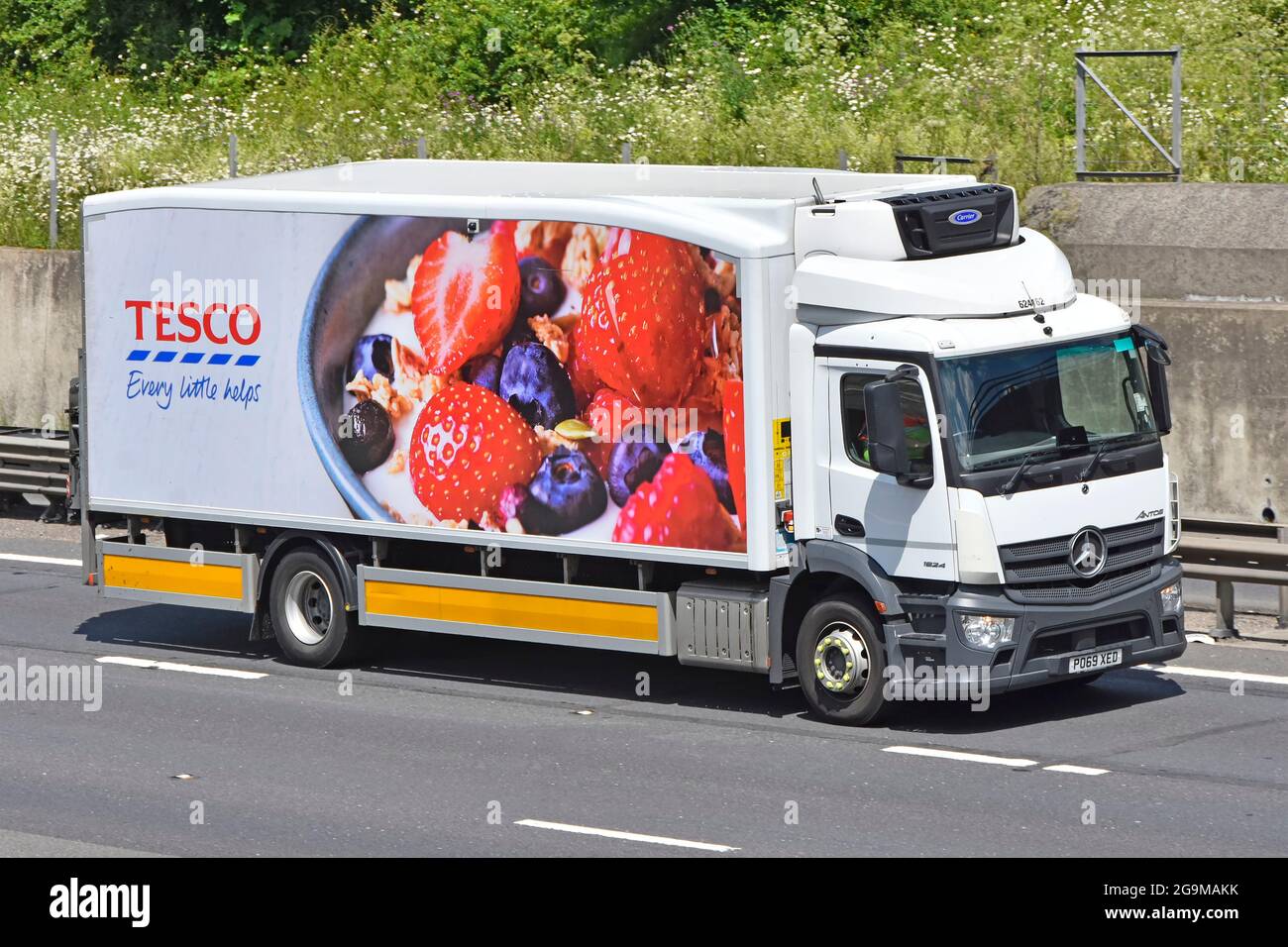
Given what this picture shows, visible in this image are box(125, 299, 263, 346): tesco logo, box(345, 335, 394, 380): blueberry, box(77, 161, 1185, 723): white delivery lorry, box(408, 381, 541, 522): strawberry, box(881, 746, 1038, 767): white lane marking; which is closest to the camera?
box(881, 746, 1038, 767): white lane marking

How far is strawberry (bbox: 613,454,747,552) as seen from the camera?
1295 centimetres

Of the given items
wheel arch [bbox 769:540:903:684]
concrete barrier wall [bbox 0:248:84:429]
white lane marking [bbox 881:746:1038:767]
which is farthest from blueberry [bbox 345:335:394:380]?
concrete barrier wall [bbox 0:248:84:429]

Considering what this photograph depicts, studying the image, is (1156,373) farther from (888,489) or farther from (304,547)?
(304,547)

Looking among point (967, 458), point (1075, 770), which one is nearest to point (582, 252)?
point (967, 458)

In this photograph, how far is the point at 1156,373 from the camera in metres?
13.2

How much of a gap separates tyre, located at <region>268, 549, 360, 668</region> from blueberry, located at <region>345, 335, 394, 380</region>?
149cm

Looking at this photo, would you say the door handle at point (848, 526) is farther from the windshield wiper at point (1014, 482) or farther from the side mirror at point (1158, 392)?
the side mirror at point (1158, 392)

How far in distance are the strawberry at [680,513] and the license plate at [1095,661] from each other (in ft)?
6.82

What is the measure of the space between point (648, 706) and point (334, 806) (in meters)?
2.97

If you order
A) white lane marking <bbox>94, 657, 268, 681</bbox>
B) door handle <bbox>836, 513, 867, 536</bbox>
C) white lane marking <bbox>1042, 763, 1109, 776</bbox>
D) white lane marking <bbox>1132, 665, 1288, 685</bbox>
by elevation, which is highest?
door handle <bbox>836, 513, 867, 536</bbox>

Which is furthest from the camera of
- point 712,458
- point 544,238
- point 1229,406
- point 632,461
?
point 1229,406

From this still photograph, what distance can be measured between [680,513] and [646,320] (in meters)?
1.21

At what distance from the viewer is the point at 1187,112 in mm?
22797

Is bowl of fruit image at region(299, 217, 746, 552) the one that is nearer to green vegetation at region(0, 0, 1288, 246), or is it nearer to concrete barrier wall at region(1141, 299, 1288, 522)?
concrete barrier wall at region(1141, 299, 1288, 522)
